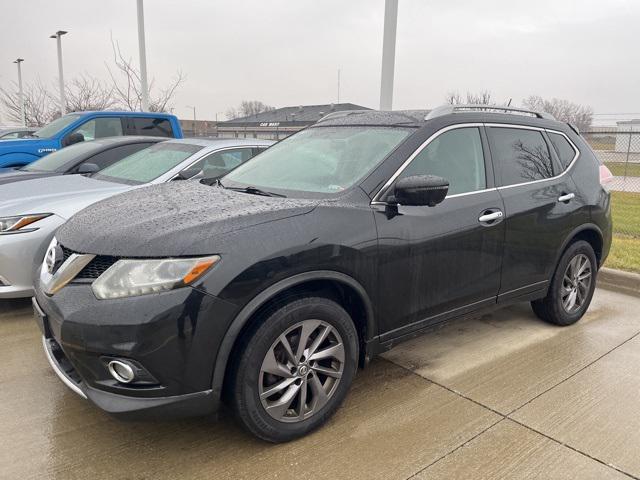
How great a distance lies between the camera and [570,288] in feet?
14.0

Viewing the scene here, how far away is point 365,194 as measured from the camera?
287cm

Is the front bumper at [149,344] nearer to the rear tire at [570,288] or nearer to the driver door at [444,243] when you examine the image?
the driver door at [444,243]

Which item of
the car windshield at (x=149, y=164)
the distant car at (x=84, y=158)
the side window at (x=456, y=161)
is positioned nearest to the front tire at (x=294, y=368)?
the side window at (x=456, y=161)

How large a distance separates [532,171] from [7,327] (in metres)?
4.33

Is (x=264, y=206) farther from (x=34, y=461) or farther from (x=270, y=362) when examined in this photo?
(x=34, y=461)

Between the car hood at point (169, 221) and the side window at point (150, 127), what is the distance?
6709mm

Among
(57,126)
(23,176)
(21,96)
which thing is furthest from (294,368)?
(21,96)

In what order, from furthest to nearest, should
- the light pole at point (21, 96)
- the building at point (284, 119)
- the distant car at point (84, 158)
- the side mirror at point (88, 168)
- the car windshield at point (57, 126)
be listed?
the building at point (284, 119) → the light pole at point (21, 96) → the car windshield at point (57, 126) → the distant car at point (84, 158) → the side mirror at point (88, 168)

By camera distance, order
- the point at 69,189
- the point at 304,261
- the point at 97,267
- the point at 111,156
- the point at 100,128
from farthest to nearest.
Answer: the point at 100,128, the point at 111,156, the point at 69,189, the point at 304,261, the point at 97,267

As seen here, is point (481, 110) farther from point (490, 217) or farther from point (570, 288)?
point (570, 288)

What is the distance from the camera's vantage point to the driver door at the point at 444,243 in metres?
2.91

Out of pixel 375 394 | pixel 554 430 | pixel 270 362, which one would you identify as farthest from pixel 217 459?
pixel 554 430

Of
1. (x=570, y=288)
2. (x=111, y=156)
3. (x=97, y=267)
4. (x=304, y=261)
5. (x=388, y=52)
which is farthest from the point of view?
(x=388, y=52)

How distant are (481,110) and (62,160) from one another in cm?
515
